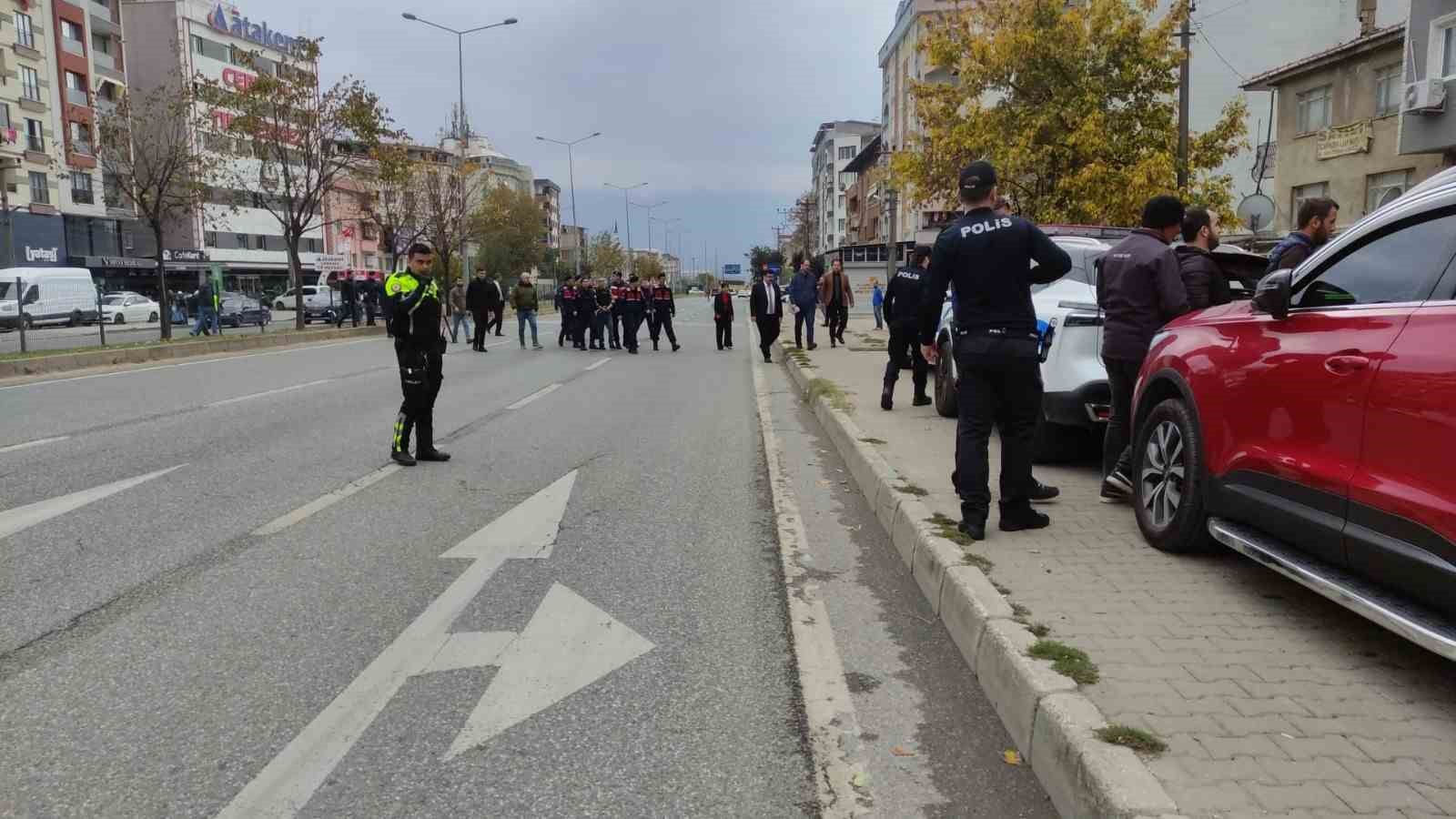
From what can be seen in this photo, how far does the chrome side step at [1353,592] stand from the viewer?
10.7ft

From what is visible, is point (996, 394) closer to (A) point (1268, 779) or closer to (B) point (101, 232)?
(A) point (1268, 779)

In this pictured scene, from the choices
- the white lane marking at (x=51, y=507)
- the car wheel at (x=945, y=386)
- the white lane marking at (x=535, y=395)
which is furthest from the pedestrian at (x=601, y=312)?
the white lane marking at (x=51, y=507)

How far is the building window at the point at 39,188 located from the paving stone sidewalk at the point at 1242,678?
5790 cm

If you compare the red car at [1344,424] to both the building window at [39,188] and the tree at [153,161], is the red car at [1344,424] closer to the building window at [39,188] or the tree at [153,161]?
the tree at [153,161]

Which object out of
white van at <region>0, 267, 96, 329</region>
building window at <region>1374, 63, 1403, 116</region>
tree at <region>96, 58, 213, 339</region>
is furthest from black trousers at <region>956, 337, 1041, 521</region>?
white van at <region>0, 267, 96, 329</region>

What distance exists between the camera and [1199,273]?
6.27m

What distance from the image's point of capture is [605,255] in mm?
105688

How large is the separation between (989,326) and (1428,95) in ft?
70.0

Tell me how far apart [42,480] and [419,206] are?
42773 mm

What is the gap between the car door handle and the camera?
12.1 feet

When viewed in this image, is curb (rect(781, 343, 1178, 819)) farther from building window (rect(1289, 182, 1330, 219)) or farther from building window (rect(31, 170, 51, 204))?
building window (rect(31, 170, 51, 204))

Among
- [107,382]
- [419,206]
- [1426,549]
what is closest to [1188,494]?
[1426,549]

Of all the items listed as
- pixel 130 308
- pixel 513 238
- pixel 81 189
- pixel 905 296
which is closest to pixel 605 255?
pixel 513 238

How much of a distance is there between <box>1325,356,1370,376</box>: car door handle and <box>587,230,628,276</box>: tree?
9805cm
